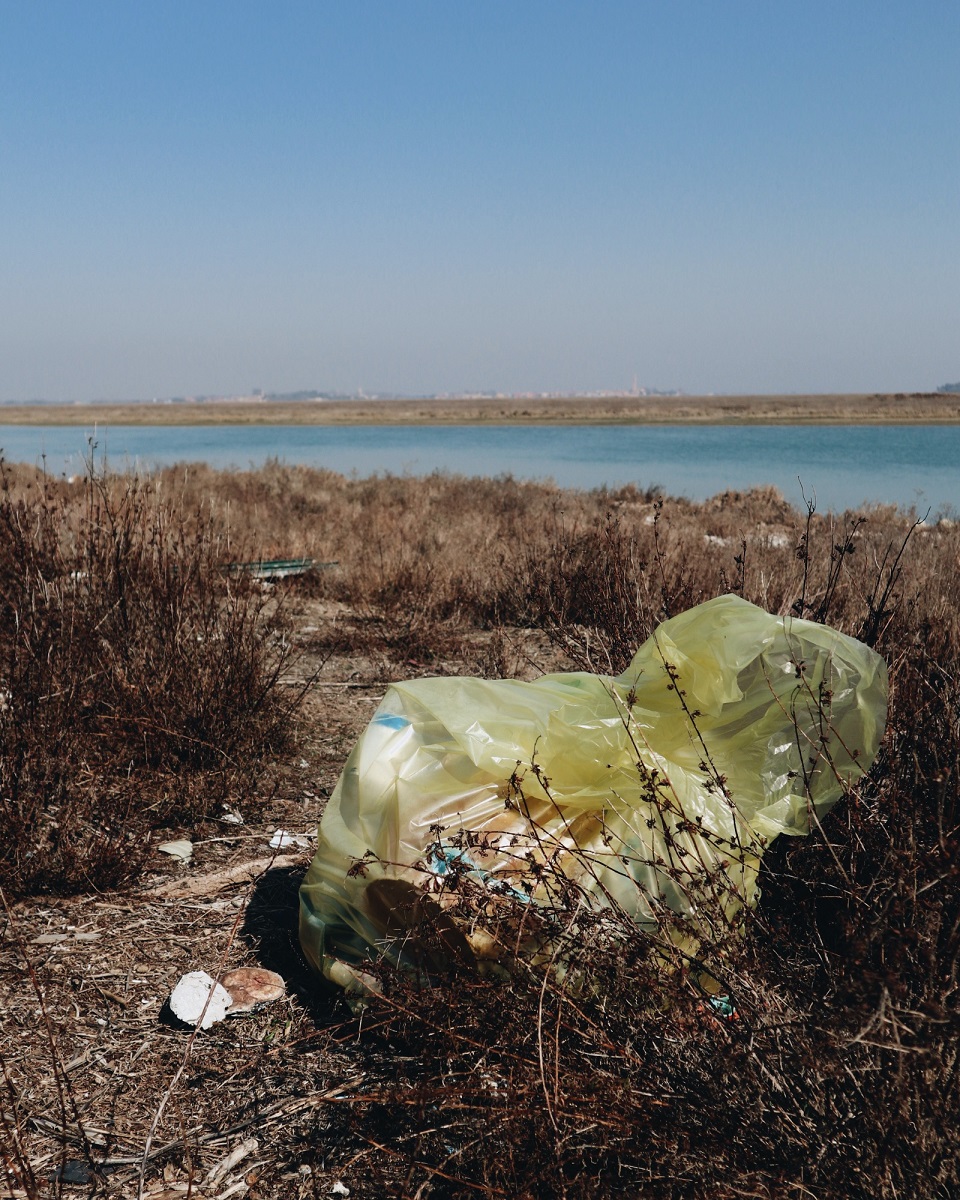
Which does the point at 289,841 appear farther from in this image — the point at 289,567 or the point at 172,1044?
the point at 289,567

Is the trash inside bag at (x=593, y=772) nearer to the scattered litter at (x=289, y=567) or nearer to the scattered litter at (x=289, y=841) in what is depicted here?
the scattered litter at (x=289, y=841)

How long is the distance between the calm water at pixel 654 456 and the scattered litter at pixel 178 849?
39.6 feet

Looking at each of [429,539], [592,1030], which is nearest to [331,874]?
[592,1030]

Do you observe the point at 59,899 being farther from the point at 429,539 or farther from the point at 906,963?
the point at 429,539

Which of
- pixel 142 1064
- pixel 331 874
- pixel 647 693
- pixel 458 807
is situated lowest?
pixel 142 1064

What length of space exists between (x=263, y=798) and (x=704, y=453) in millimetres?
32182

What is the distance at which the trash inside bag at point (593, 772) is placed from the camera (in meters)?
2.28

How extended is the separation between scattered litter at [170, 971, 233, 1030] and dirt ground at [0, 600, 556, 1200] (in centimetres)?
3

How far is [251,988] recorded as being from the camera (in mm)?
2537

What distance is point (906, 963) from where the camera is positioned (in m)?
1.65

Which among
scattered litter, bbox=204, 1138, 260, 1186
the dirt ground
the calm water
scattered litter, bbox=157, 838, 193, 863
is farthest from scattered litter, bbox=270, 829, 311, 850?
the calm water

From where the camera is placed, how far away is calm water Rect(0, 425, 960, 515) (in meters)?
21.6

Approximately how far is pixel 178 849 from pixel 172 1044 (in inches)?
41.2

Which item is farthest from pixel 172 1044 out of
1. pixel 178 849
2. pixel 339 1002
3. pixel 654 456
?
pixel 654 456
